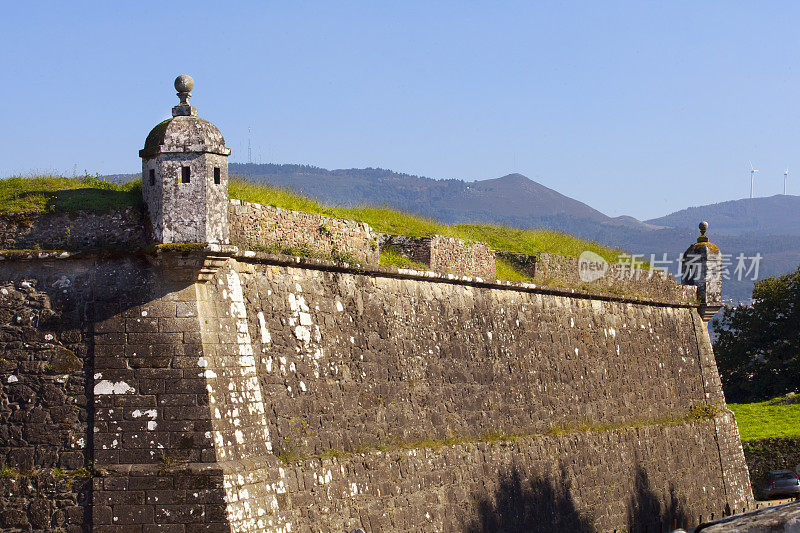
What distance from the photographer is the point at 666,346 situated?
2711 centimetres

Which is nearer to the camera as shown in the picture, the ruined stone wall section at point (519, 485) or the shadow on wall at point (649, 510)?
the ruined stone wall section at point (519, 485)

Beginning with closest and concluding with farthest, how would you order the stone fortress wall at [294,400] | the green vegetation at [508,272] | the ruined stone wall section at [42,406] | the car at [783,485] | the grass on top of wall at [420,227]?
1. the ruined stone wall section at [42,406]
2. the stone fortress wall at [294,400]
3. the grass on top of wall at [420,227]
4. the green vegetation at [508,272]
5. the car at [783,485]

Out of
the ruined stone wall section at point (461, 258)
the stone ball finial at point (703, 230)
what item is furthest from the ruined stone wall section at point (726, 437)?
the ruined stone wall section at point (461, 258)

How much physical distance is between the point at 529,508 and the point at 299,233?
735cm

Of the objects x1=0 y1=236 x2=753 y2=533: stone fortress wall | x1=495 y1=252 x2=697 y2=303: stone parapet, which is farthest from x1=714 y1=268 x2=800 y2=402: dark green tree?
x1=0 y1=236 x2=753 y2=533: stone fortress wall

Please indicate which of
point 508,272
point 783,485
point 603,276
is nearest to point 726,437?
point 783,485

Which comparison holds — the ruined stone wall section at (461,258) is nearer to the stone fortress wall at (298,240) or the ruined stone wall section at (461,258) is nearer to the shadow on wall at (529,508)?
the stone fortress wall at (298,240)

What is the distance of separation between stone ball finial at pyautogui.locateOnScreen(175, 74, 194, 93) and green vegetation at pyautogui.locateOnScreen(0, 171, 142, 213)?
52.9 inches

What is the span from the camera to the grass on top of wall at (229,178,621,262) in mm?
16016

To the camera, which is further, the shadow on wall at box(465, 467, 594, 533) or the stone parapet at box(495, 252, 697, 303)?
the stone parapet at box(495, 252, 697, 303)

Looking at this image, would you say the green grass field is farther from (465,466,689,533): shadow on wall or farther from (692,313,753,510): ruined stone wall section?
(465,466,689,533): shadow on wall

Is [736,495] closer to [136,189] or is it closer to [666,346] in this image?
[666,346]

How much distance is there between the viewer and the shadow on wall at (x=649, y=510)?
23.3 meters

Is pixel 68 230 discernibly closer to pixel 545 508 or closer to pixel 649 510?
pixel 545 508
